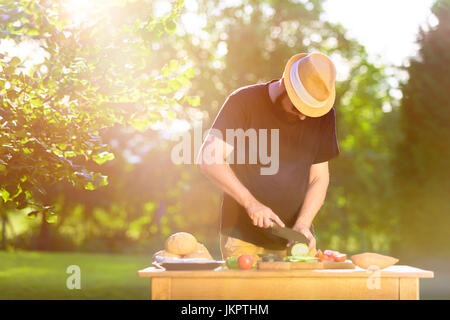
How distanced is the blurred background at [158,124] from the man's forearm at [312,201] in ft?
5.69

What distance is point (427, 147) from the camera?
13141 mm

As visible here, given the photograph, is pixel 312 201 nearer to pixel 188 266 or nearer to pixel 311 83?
pixel 311 83

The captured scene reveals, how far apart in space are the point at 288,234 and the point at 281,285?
57 cm

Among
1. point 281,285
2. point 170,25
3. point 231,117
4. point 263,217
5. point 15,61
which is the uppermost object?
point 170,25

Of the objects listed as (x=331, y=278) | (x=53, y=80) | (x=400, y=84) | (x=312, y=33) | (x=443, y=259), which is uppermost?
(x=312, y=33)

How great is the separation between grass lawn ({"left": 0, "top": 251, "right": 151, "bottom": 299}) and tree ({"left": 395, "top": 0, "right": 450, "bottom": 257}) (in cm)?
592

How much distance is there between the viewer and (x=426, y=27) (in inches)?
519

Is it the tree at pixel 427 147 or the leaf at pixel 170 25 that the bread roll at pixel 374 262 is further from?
the tree at pixel 427 147

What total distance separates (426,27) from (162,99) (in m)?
8.88

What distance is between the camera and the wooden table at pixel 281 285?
10.8 feet

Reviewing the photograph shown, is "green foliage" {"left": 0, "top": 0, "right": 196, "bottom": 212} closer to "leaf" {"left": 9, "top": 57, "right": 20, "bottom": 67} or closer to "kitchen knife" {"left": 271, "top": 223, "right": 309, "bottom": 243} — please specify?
"leaf" {"left": 9, "top": 57, "right": 20, "bottom": 67}

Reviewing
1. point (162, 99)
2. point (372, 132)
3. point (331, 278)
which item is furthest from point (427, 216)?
point (372, 132)

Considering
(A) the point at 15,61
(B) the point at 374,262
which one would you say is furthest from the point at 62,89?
(B) the point at 374,262

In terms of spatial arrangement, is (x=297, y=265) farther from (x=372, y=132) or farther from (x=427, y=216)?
(x=372, y=132)
